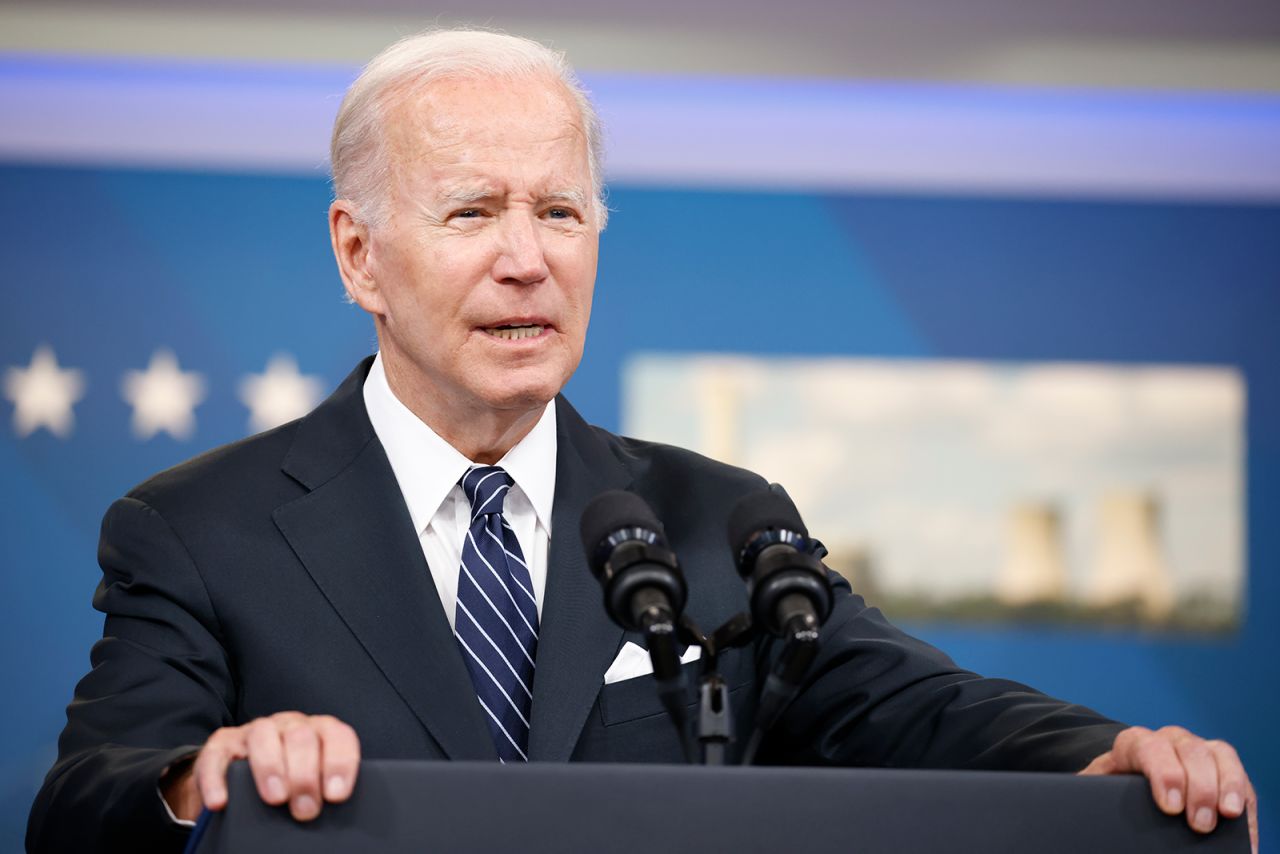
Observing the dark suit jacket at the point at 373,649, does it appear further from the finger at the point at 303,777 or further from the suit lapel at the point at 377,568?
the finger at the point at 303,777

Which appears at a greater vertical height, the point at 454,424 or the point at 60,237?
the point at 60,237

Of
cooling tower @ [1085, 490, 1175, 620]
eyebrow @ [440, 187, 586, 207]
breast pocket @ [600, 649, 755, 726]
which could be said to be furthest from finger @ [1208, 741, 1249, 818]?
cooling tower @ [1085, 490, 1175, 620]

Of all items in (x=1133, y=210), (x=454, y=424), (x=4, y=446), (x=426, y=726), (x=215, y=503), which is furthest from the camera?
(x=1133, y=210)

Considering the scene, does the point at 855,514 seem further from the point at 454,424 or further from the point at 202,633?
the point at 202,633

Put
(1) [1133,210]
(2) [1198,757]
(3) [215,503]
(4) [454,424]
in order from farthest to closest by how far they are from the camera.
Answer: (1) [1133,210] < (4) [454,424] < (3) [215,503] < (2) [1198,757]

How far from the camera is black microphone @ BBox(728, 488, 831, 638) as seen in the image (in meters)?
1.13

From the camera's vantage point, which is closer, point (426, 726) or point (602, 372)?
point (426, 726)

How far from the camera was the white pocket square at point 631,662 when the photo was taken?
163 cm

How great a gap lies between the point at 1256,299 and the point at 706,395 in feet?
5.86

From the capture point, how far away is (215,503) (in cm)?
163

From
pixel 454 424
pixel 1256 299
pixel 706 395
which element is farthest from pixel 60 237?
pixel 1256 299

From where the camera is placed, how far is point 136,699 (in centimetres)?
142

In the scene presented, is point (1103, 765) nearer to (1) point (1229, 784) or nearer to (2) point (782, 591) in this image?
(1) point (1229, 784)

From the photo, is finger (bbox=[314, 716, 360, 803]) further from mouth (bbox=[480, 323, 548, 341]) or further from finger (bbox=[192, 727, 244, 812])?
mouth (bbox=[480, 323, 548, 341])
